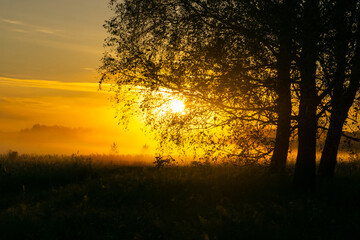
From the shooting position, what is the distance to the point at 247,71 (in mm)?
14391

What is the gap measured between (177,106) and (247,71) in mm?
2964

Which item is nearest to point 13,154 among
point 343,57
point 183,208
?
point 183,208

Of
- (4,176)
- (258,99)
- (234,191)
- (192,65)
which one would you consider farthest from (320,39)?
(4,176)

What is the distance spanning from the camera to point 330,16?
12.4m

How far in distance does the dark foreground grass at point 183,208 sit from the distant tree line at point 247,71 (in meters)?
1.43

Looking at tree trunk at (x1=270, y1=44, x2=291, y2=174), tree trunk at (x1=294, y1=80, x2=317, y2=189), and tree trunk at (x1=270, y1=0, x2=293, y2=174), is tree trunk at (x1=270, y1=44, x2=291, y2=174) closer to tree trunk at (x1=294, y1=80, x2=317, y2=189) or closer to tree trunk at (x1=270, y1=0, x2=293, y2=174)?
tree trunk at (x1=270, y1=0, x2=293, y2=174)

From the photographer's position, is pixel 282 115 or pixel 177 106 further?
pixel 177 106

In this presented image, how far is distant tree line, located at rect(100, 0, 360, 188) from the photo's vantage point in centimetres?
1258

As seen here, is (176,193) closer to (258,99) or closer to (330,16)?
(258,99)

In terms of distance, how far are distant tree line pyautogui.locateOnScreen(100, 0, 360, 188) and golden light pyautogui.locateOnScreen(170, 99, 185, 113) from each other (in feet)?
0.65

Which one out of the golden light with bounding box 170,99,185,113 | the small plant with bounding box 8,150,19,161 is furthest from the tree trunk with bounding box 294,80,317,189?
the small plant with bounding box 8,150,19,161

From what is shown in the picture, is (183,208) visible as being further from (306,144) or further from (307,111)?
(307,111)

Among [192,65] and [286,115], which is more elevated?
[192,65]

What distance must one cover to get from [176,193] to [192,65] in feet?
15.9
